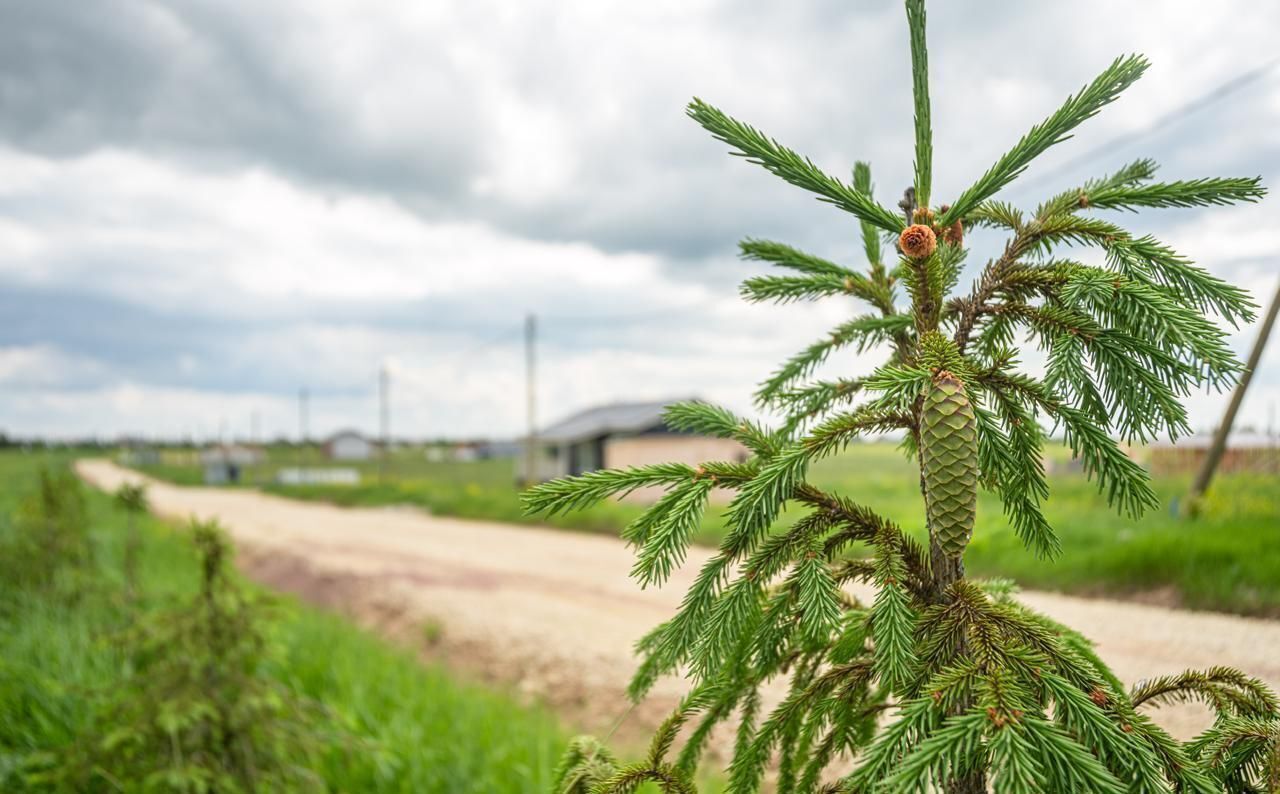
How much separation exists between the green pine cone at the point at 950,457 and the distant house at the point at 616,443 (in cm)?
1863

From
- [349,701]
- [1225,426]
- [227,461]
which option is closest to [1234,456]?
[1225,426]

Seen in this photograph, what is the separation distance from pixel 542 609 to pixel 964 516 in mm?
9076

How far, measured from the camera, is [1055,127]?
1146mm

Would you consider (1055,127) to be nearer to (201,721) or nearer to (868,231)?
(868,231)

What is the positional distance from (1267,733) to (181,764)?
13.0ft

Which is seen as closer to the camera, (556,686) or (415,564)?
(556,686)

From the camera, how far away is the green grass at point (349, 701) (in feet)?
14.5

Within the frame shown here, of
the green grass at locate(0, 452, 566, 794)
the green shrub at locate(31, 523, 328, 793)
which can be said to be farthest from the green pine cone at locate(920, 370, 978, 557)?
the green grass at locate(0, 452, 566, 794)

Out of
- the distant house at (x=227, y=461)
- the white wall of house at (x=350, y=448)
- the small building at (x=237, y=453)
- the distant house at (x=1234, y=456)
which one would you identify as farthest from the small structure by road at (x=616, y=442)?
the white wall of house at (x=350, y=448)

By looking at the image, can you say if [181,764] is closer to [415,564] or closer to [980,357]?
[980,357]

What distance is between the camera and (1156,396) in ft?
3.60

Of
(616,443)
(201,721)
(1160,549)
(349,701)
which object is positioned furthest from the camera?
(616,443)

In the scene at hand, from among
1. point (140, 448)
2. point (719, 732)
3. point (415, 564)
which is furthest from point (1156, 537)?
point (140, 448)

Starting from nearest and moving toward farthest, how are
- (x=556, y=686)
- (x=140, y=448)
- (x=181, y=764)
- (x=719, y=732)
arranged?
(x=181, y=764), (x=719, y=732), (x=556, y=686), (x=140, y=448)
